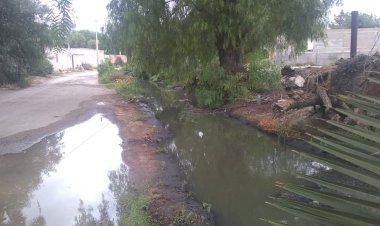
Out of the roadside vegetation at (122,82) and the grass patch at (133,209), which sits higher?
the roadside vegetation at (122,82)

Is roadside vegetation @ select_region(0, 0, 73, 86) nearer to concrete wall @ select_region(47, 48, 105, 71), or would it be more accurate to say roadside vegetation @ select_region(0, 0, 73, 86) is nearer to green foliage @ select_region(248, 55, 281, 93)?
green foliage @ select_region(248, 55, 281, 93)

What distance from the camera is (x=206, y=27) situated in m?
14.3

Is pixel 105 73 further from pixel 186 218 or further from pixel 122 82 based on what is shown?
pixel 186 218

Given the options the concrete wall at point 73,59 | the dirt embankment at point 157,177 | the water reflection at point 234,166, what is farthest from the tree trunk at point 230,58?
the concrete wall at point 73,59

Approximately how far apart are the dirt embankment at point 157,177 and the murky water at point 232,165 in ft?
1.14

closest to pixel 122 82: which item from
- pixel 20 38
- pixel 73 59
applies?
pixel 20 38

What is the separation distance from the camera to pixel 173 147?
10859 mm

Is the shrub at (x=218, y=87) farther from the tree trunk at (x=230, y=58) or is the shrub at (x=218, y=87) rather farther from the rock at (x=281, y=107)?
the rock at (x=281, y=107)

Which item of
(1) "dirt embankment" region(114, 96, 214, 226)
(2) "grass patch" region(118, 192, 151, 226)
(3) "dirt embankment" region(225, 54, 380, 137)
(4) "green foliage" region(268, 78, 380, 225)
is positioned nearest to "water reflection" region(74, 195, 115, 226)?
(2) "grass patch" region(118, 192, 151, 226)

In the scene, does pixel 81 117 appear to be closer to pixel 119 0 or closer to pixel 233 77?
pixel 119 0

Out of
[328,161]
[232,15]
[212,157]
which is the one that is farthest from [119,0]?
[328,161]

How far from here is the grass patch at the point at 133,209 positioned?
554 centimetres

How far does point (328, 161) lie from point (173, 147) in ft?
32.9

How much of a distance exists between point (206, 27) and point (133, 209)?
9720mm
